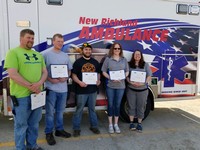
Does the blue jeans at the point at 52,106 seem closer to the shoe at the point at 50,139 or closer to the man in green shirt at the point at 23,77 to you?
the shoe at the point at 50,139

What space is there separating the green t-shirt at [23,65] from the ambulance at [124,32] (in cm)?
93

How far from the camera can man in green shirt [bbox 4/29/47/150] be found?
3070 mm

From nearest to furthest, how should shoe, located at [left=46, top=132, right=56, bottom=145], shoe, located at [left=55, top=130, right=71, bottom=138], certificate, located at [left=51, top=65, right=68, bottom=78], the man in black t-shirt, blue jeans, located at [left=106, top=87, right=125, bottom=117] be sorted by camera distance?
certificate, located at [left=51, top=65, right=68, bottom=78]
shoe, located at [left=46, top=132, right=56, bottom=145]
the man in black t-shirt
shoe, located at [left=55, top=130, right=71, bottom=138]
blue jeans, located at [left=106, top=87, right=125, bottom=117]

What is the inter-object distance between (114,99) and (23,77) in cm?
187

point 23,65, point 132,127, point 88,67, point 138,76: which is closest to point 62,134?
point 88,67

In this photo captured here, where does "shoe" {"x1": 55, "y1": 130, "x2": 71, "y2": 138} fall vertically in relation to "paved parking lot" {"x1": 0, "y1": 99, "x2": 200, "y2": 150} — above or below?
above

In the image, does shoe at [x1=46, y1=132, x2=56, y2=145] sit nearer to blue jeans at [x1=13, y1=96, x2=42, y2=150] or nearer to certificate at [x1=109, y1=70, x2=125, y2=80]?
blue jeans at [x1=13, y1=96, x2=42, y2=150]

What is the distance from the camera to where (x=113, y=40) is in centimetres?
451

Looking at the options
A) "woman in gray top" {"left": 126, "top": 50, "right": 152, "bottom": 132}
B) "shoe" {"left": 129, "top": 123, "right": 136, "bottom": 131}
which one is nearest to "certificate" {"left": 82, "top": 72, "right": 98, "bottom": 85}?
"woman in gray top" {"left": 126, "top": 50, "right": 152, "bottom": 132}

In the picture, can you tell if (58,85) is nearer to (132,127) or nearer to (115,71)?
(115,71)

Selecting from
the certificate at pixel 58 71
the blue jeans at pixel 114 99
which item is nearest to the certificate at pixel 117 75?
the blue jeans at pixel 114 99

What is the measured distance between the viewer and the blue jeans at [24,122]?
320 cm

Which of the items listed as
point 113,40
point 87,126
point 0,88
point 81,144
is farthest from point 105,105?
point 0,88

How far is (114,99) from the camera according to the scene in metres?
4.40
